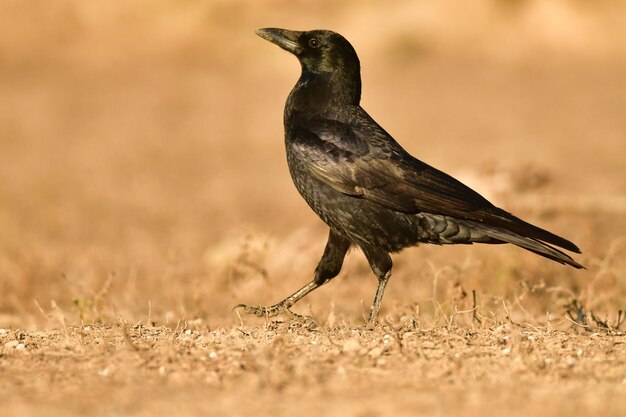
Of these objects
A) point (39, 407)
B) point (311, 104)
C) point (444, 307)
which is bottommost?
point (39, 407)

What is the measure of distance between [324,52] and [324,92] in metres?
0.29

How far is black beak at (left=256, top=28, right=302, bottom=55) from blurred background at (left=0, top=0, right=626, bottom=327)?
132 cm

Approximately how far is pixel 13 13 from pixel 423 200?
74.5ft

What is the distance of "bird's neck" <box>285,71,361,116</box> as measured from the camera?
6.43 m

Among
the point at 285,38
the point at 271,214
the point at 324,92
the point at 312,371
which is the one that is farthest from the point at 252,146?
the point at 312,371

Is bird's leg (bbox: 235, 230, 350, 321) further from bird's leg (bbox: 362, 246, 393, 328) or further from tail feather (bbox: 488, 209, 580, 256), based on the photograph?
tail feather (bbox: 488, 209, 580, 256)

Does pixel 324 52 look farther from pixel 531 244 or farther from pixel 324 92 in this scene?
pixel 531 244

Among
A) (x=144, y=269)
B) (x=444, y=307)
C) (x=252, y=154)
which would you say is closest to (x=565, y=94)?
(x=252, y=154)

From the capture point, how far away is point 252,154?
672 inches

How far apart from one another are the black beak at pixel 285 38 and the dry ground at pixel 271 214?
1263 mm

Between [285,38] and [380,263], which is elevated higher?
[285,38]

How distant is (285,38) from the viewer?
6730mm

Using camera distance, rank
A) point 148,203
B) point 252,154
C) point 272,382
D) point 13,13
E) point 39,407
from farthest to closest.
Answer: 1. point 13,13
2. point 252,154
3. point 148,203
4. point 272,382
5. point 39,407

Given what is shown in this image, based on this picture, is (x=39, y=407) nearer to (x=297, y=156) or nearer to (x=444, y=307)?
(x=297, y=156)
